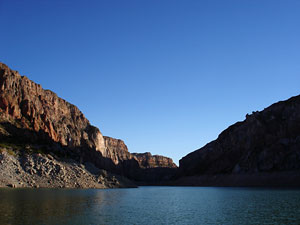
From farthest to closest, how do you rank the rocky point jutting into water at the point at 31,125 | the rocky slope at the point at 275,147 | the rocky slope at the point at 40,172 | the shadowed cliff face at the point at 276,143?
the shadowed cliff face at the point at 276,143 < the rocky slope at the point at 275,147 < the rocky point jutting into water at the point at 31,125 < the rocky slope at the point at 40,172

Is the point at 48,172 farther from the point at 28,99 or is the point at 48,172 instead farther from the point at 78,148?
the point at 78,148

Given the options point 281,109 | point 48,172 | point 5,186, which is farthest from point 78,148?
point 281,109

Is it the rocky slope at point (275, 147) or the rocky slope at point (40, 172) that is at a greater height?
the rocky slope at point (275, 147)

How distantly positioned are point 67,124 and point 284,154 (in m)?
133

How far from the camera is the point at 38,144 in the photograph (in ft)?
472

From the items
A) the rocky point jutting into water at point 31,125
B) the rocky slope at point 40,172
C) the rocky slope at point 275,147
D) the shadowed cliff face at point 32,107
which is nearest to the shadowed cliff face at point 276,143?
the rocky slope at point 275,147

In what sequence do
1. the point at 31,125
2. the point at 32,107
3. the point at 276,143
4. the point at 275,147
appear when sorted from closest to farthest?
the point at 31,125
the point at 32,107
the point at 275,147
the point at 276,143

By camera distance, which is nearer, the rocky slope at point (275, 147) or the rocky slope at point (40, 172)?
the rocky slope at point (40, 172)

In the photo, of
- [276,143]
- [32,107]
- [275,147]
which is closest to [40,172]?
[32,107]

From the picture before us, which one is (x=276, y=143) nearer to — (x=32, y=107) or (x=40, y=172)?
(x=40, y=172)

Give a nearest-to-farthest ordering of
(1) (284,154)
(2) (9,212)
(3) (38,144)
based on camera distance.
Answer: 1. (2) (9,212)
2. (3) (38,144)
3. (1) (284,154)

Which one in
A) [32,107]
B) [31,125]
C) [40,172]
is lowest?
[40,172]

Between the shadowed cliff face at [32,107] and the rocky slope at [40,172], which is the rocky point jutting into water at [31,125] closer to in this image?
the shadowed cliff face at [32,107]

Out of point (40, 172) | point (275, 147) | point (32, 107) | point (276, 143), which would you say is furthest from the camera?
point (276, 143)
